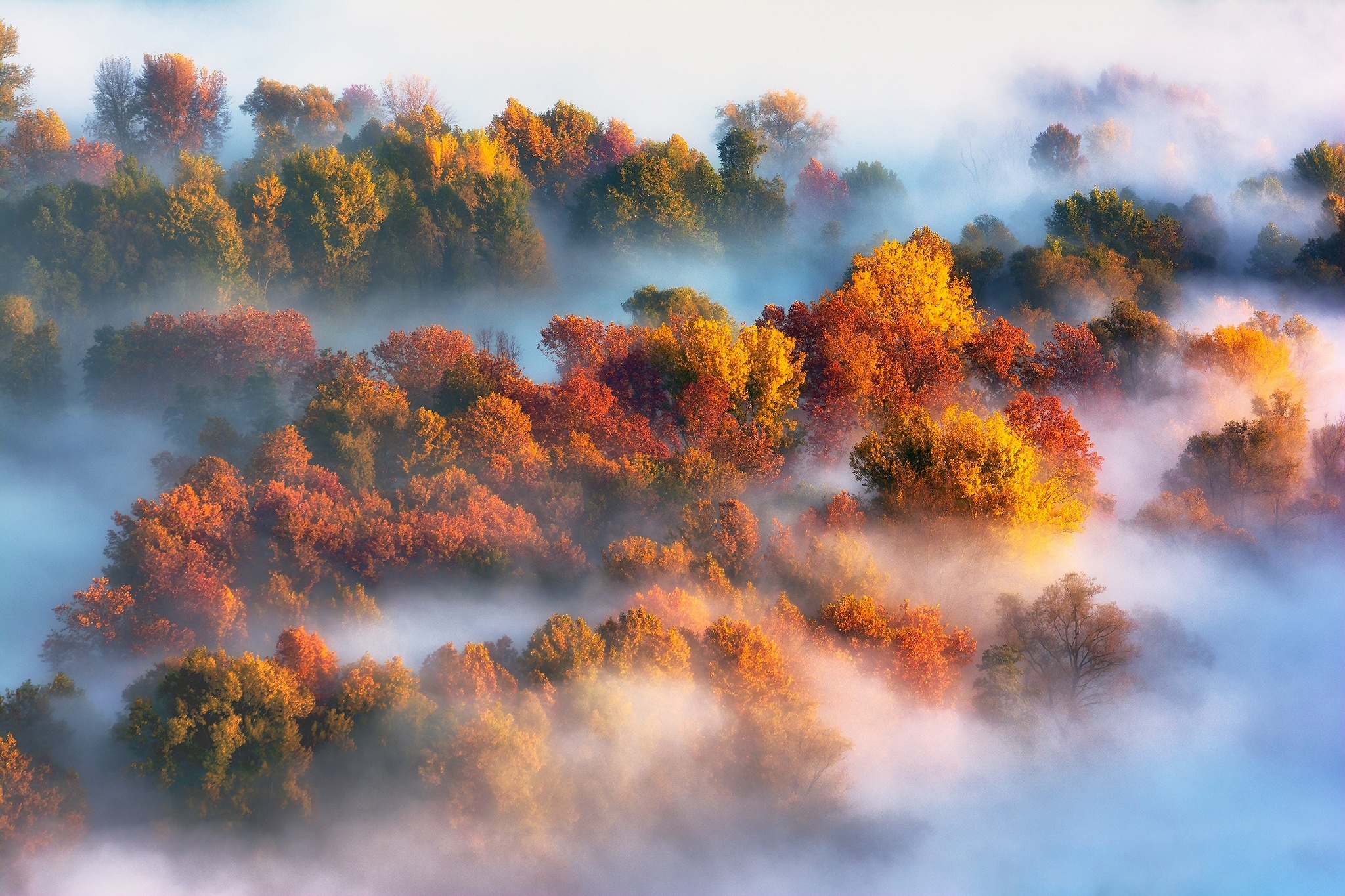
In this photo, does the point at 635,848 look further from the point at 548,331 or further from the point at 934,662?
the point at 548,331

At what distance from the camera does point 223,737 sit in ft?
180

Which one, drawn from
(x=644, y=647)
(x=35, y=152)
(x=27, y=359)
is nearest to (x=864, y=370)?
(x=644, y=647)

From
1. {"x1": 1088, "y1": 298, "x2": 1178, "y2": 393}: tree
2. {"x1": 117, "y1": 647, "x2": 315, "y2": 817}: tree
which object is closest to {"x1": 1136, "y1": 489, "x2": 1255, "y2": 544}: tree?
{"x1": 1088, "y1": 298, "x2": 1178, "y2": 393}: tree

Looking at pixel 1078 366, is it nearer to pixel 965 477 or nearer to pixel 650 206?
pixel 965 477

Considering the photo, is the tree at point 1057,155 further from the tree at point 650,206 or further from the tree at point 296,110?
the tree at point 296,110

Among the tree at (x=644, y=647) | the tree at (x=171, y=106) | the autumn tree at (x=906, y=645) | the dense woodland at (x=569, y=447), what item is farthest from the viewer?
the tree at (x=171, y=106)

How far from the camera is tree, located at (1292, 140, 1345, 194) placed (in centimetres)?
12431

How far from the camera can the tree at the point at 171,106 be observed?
122875mm

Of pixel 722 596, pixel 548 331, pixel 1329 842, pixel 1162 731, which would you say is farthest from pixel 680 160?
pixel 1329 842

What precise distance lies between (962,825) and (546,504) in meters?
27.3

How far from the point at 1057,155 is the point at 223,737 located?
118 m

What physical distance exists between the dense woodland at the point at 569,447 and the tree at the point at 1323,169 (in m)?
0.35

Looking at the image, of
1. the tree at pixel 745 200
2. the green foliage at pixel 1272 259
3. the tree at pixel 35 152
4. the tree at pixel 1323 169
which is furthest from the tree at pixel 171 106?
the tree at pixel 1323 169

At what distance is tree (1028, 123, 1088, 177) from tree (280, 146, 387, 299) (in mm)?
77894
